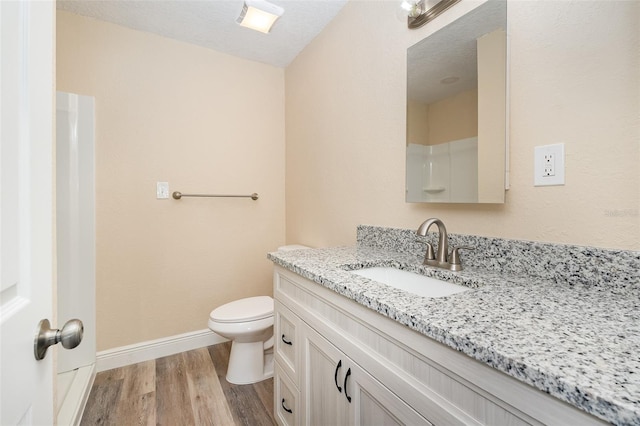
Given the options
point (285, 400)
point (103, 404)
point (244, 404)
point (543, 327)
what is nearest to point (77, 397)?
point (103, 404)

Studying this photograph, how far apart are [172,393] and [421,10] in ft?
7.69

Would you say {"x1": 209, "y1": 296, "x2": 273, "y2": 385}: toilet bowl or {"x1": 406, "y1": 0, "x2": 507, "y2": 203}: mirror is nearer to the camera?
{"x1": 406, "y1": 0, "x2": 507, "y2": 203}: mirror

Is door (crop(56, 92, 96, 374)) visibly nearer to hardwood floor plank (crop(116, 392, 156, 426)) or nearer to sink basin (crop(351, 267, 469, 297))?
hardwood floor plank (crop(116, 392, 156, 426))

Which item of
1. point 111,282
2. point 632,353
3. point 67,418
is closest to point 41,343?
point 632,353

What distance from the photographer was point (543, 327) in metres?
0.56

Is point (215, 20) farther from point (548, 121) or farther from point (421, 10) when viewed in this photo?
point (548, 121)

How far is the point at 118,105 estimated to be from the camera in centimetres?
195

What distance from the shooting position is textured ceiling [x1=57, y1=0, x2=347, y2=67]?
1.78 m

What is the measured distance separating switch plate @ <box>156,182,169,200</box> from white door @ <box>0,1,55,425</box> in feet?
5.40

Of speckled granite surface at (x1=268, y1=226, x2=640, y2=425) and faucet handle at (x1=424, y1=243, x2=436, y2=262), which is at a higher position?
faucet handle at (x1=424, y1=243, x2=436, y2=262)

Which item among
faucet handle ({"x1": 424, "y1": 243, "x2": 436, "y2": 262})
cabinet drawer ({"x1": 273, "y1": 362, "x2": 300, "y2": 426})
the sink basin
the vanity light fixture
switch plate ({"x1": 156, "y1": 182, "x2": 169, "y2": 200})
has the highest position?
the vanity light fixture

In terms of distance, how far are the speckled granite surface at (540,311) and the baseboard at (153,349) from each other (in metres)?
1.46

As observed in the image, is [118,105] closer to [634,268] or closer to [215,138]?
[215,138]

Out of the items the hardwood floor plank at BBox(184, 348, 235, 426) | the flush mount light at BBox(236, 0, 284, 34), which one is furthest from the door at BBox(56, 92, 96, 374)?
the flush mount light at BBox(236, 0, 284, 34)
